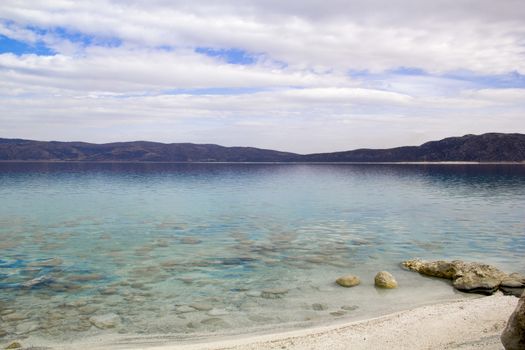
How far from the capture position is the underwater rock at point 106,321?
14617 millimetres

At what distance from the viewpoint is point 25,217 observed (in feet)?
136

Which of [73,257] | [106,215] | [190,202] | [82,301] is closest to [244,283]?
[82,301]

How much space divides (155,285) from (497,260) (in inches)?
736

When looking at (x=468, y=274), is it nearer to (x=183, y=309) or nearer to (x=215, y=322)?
(x=215, y=322)

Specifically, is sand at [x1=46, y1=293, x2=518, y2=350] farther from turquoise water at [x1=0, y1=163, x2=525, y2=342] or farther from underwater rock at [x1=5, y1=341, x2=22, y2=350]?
underwater rock at [x1=5, y1=341, x2=22, y2=350]

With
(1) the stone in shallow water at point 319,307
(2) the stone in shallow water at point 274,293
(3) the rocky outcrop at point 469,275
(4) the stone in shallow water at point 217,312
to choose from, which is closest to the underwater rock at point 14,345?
(4) the stone in shallow water at point 217,312

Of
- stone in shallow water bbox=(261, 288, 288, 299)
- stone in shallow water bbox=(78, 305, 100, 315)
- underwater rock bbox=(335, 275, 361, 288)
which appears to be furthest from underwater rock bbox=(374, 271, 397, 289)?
stone in shallow water bbox=(78, 305, 100, 315)

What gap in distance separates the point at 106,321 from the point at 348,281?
10190 millimetres

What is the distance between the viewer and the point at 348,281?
62.9 ft

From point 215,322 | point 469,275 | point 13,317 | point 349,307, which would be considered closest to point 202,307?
point 215,322

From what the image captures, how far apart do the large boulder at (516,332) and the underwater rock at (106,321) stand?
1172cm

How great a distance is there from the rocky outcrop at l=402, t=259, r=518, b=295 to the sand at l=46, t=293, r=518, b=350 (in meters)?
3.03

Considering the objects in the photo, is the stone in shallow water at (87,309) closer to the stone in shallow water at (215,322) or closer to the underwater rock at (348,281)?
the stone in shallow water at (215,322)

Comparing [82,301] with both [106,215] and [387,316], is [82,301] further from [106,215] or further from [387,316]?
[106,215]
